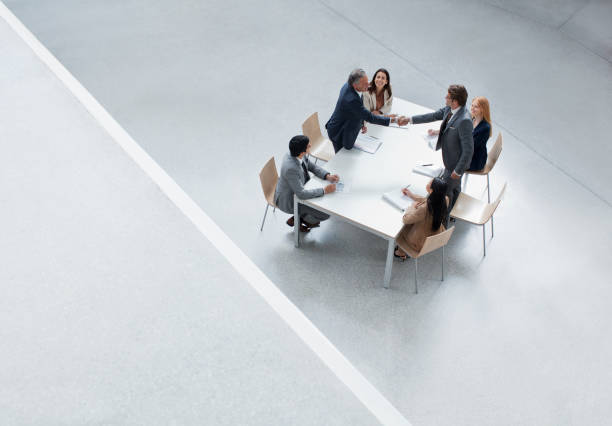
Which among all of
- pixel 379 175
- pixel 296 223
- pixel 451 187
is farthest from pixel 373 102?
pixel 296 223

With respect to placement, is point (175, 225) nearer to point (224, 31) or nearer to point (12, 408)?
point (12, 408)

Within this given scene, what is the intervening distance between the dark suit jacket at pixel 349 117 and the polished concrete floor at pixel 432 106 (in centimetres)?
95

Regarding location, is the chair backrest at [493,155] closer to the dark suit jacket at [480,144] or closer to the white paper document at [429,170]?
the dark suit jacket at [480,144]

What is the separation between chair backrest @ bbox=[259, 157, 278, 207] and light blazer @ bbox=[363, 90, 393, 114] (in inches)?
51.9

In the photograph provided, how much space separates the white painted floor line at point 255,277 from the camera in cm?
210

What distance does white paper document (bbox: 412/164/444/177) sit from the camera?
5.04 m

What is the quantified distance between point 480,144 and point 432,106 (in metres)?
1.86

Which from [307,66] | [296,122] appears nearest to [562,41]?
[307,66]

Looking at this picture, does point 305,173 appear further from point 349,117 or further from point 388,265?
point 388,265

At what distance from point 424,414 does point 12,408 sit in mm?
2972

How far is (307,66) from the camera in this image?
7.52 m

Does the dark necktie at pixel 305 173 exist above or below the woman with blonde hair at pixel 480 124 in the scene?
below

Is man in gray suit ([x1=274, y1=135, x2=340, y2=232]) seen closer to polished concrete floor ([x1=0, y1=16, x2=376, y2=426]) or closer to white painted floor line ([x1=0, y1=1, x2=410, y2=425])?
white painted floor line ([x1=0, y1=1, x2=410, y2=425])

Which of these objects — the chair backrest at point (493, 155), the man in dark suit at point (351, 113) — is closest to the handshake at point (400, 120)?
the man in dark suit at point (351, 113)
